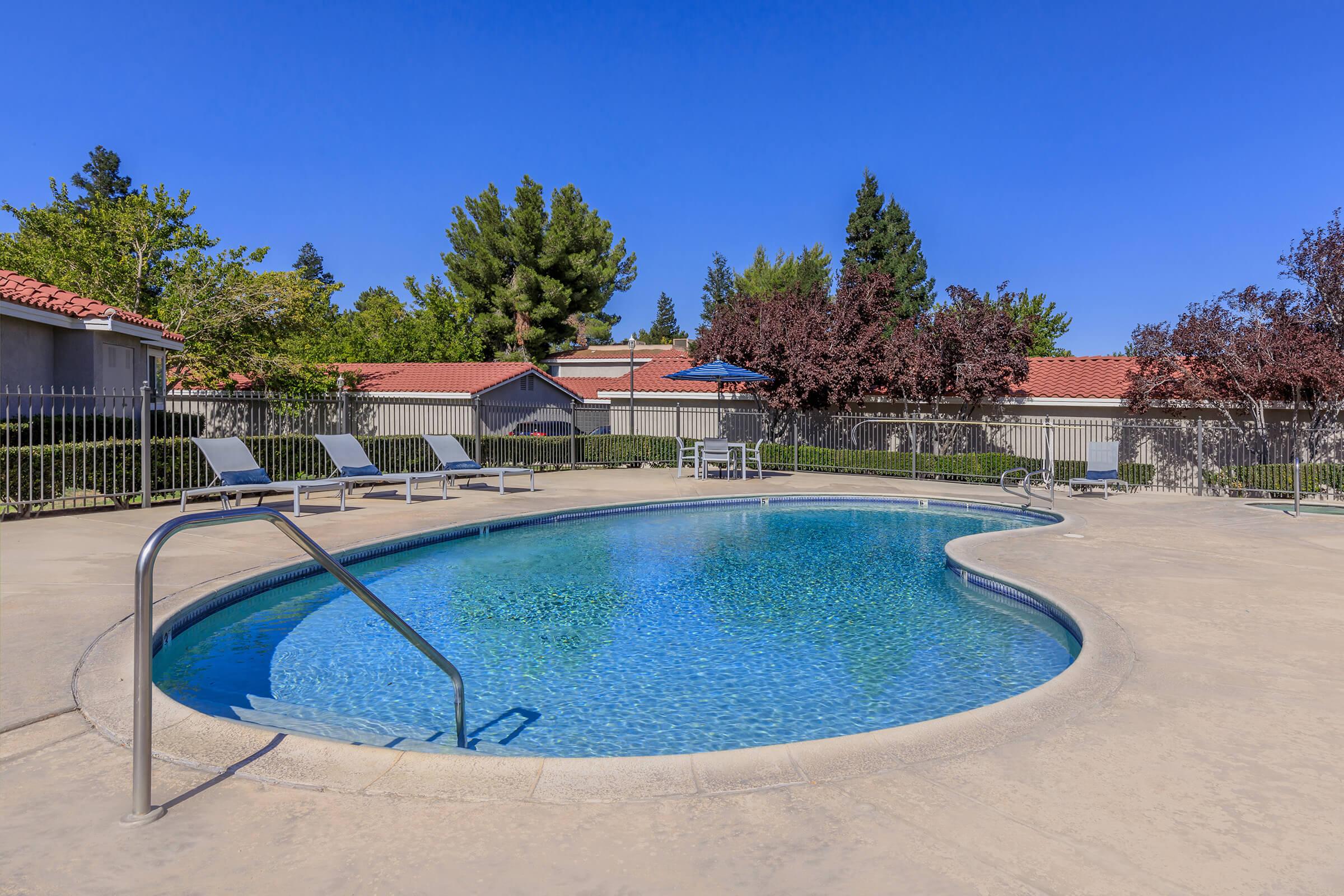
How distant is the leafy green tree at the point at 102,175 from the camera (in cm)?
5762

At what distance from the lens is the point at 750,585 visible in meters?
8.98

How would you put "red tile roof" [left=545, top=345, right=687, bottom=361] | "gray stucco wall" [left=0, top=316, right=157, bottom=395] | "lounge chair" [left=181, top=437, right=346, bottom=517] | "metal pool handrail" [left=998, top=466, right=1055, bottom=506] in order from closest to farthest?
"lounge chair" [left=181, top=437, right=346, bottom=517]
"gray stucco wall" [left=0, top=316, right=157, bottom=395]
"metal pool handrail" [left=998, top=466, right=1055, bottom=506]
"red tile roof" [left=545, top=345, right=687, bottom=361]

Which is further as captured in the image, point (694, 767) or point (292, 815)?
point (694, 767)

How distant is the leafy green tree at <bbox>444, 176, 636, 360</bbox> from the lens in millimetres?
42375

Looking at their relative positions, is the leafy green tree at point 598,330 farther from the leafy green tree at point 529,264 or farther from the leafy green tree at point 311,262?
the leafy green tree at point 311,262

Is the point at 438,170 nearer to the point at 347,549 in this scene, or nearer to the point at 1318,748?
the point at 347,549

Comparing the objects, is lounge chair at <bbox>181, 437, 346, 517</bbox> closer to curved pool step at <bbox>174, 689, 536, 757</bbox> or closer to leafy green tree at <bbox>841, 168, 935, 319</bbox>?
curved pool step at <bbox>174, 689, 536, 757</bbox>

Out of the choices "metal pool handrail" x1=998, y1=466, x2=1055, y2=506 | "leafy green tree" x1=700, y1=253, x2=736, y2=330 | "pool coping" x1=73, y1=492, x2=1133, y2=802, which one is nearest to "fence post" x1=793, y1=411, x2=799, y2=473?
"metal pool handrail" x1=998, y1=466, x2=1055, y2=506

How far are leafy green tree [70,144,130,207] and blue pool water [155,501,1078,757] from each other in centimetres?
6224

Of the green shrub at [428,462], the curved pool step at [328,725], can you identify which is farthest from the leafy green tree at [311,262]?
the curved pool step at [328,725]

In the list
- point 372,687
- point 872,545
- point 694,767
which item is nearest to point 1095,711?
point 694,767

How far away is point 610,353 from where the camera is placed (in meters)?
54.5

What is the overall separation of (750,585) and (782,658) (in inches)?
101

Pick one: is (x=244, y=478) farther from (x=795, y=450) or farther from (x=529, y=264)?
(x=529, y=264)
